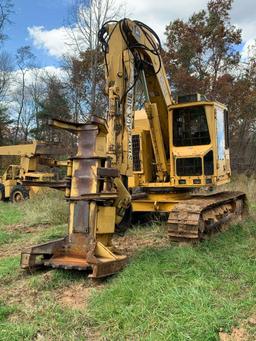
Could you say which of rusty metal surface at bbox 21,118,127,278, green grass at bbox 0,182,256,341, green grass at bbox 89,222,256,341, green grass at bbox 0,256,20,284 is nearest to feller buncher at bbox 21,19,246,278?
rusty metal surface at bbox 21,118,127,278

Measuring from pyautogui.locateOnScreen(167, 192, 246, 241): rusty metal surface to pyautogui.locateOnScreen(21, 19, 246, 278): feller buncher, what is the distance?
0.02 metres

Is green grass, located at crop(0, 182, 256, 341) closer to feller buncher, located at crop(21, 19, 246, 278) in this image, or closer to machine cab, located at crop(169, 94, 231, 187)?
feller buncher, located at crop(21, 19, 246, 278)

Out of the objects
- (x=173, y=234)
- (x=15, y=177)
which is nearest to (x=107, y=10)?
(x=15, y=177)

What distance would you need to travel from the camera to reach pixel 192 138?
8.58m

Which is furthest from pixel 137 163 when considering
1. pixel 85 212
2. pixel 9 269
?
pixel 9 269

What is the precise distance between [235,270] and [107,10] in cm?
1789

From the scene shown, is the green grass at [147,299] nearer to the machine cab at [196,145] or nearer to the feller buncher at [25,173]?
the machine cab at [196,145]

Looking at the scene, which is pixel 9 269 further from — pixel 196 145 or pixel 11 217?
pixel 11 217

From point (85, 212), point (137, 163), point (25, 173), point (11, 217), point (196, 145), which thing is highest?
point (25, 173)

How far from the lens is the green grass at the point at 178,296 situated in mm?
3826

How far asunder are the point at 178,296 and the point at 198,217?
2654 mm

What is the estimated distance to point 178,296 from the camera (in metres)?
4.38

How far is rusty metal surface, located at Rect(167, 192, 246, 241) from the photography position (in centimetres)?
687

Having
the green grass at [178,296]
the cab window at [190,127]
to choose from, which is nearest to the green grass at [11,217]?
the cab window at [190,127]
